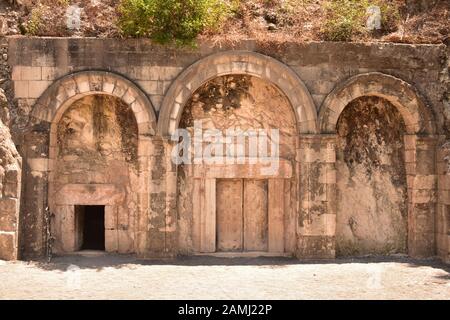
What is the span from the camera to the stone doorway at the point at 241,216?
9.94m

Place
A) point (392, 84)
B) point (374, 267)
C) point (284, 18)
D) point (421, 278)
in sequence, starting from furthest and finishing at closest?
point (284, 18) < point (392, 84) < point (374, 267) < point (421, 278)

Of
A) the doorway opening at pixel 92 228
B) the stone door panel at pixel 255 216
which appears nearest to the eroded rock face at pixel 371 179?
the stone door panel at pixel 255 216

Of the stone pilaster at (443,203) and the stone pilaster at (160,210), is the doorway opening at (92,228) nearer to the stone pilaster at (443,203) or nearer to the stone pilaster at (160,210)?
the stone pilaster at (160,210)

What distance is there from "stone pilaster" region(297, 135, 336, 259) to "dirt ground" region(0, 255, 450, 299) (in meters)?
0.33

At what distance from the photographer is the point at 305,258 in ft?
30.4

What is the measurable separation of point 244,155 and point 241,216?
1.34 metres

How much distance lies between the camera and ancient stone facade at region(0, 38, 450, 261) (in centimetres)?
923

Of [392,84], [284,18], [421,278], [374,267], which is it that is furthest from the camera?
[284,18]

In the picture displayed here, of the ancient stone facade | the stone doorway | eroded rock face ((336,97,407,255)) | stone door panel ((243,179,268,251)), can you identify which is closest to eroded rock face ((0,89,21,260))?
the ancient stone facade

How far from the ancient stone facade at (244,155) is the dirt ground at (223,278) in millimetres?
489

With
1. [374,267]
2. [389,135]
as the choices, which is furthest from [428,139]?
[374,267]

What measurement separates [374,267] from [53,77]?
747 cm

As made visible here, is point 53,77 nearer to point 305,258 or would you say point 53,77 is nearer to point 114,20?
point 114,20

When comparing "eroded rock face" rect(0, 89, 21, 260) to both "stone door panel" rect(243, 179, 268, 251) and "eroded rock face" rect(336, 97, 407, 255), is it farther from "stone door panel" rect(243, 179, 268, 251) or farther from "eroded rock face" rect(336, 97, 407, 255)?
"eroded rock face" rect(336, 97, 407, 255)
